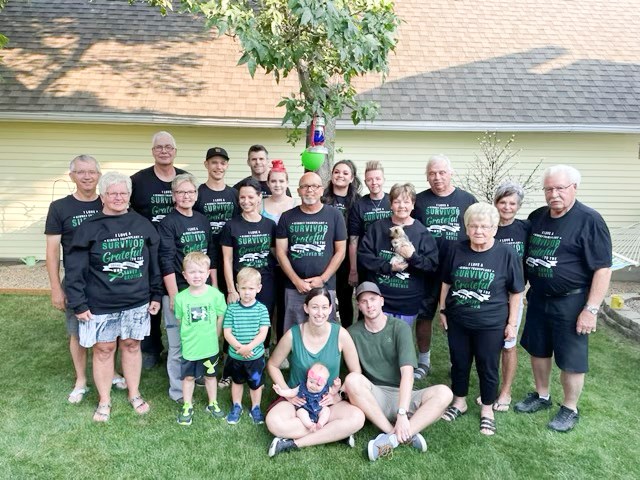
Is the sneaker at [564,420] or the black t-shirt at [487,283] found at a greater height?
the black t-shirt at [487,283]

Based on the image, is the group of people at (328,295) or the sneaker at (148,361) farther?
the sneaker at (148,361)

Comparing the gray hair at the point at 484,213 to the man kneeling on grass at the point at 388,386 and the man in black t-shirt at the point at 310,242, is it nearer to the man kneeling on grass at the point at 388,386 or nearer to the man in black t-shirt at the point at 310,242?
the man kneeling on grass at the point at 388,386

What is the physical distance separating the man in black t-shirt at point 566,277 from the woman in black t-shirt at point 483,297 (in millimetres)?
251

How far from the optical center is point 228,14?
3.40m

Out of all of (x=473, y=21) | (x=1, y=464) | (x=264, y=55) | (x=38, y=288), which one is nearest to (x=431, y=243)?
(x=264, y=55)

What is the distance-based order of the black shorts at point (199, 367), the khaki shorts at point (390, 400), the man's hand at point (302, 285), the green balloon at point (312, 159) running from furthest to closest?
the green balloon at point (312, 159) < the man's hand at point (302, 285) < the black shorts at point (199, 367) < the khaki shorts at point (390, 400)

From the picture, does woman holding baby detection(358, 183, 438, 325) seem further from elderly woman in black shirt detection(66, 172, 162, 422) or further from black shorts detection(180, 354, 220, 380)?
elderly woman in black shirt detection(66, 172, 162, 422)

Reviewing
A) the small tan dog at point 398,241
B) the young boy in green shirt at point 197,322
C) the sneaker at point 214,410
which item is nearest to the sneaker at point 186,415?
the young boy in green shirt at point 197,322

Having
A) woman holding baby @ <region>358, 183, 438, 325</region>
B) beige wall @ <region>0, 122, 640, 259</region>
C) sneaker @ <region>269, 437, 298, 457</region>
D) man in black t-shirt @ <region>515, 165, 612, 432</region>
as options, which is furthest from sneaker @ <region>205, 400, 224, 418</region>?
Answer: beige wall @ <region>0, 122, 640, 259</region>

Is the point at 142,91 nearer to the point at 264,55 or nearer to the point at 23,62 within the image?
the point at 23,62

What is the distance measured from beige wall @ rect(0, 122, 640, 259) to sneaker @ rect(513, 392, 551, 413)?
200 inches

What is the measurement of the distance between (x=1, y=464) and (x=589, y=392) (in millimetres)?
4448

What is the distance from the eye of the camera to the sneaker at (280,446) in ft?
10.1

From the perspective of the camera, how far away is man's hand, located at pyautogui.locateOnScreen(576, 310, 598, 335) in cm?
321
